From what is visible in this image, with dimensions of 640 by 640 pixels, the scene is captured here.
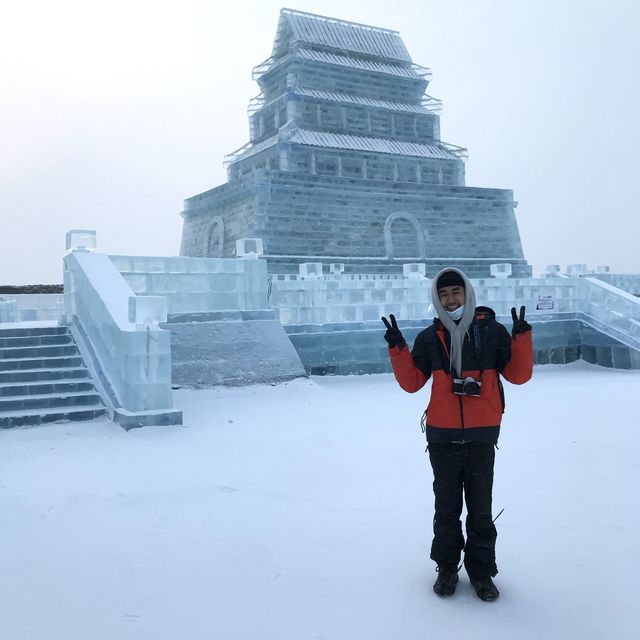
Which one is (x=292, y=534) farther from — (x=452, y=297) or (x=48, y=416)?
(x=48, y=416)

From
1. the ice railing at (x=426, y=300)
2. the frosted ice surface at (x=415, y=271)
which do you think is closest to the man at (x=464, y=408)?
the ice railing at (x=426, y=300)

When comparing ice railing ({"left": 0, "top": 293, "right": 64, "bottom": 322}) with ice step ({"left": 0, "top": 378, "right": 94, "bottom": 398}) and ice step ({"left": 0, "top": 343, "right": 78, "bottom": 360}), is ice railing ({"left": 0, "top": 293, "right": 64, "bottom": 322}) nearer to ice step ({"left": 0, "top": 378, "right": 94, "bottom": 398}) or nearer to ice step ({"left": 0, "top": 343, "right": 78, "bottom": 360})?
ice step ({"left": 0, "top": 343, "right": 78, "bottom": 360})

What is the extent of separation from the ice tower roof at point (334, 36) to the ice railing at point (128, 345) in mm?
19540

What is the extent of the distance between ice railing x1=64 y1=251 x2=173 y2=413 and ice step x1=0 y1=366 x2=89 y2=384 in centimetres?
28

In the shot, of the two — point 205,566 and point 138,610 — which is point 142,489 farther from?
point 138,610

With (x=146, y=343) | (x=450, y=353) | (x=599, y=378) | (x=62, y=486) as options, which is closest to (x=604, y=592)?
(x=450, y=353)

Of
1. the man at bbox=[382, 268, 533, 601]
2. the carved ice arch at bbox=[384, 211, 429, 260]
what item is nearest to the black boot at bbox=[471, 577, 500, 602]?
the man at bbox=[382, 268, 533, 601]

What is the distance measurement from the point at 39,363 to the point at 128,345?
208 cm

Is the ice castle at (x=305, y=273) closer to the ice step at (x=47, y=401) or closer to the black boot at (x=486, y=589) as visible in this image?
the ice step at (x=47, y=401)

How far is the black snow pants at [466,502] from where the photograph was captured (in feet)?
10.3

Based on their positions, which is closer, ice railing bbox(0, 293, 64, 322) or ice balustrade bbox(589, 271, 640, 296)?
ice railing bbox(0, 293, 64, 322)

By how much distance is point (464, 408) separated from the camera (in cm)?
319

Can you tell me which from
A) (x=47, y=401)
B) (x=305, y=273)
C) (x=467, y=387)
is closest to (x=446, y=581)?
(x=467, y=387)

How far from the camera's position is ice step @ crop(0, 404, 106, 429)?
7250 mm
